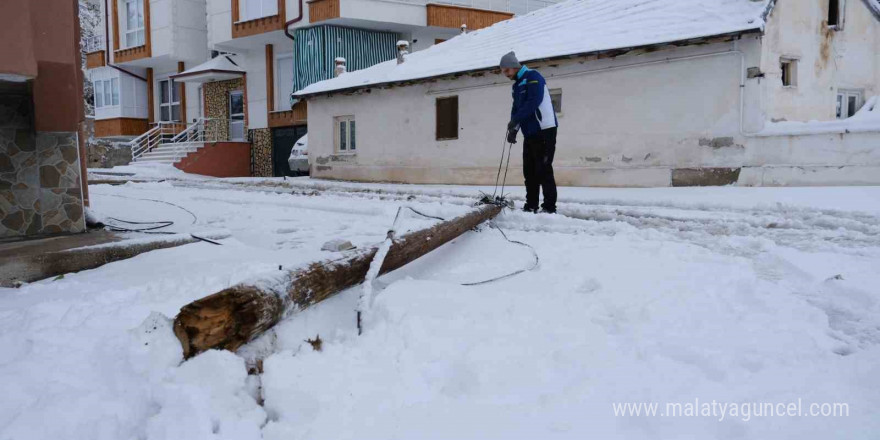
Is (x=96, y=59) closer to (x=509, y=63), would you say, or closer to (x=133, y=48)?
Answer: (x=133, y=48)

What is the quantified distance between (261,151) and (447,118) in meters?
10.8

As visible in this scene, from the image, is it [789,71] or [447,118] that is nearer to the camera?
[789,71]

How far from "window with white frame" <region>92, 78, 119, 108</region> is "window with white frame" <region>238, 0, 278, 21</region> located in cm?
931

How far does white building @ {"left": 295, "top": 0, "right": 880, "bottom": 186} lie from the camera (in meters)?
10.3

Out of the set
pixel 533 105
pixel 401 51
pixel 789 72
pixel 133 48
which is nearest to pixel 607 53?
pixel 789 72

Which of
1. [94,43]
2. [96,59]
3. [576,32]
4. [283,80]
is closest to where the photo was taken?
[576,32]

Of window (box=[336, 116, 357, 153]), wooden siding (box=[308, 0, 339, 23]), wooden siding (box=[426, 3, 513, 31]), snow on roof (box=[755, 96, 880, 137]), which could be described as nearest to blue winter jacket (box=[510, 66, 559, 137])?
snow on roof (box=[755, 96, 880, 137])

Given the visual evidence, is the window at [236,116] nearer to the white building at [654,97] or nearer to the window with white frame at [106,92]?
the window with white frame at [106,92]

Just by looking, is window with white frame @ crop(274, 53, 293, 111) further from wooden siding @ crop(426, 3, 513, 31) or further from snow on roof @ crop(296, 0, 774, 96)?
wooden siding @ crop(426, 3, 513, 31)

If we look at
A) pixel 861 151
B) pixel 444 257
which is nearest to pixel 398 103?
pixel 861 151

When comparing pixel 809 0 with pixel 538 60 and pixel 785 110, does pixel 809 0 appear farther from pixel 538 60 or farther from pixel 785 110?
pixel 538 60

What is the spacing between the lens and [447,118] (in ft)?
48.1

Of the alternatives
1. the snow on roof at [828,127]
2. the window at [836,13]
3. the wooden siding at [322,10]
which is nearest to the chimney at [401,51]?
the wooden siding at [322,10]

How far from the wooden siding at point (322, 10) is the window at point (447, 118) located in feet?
22.2
